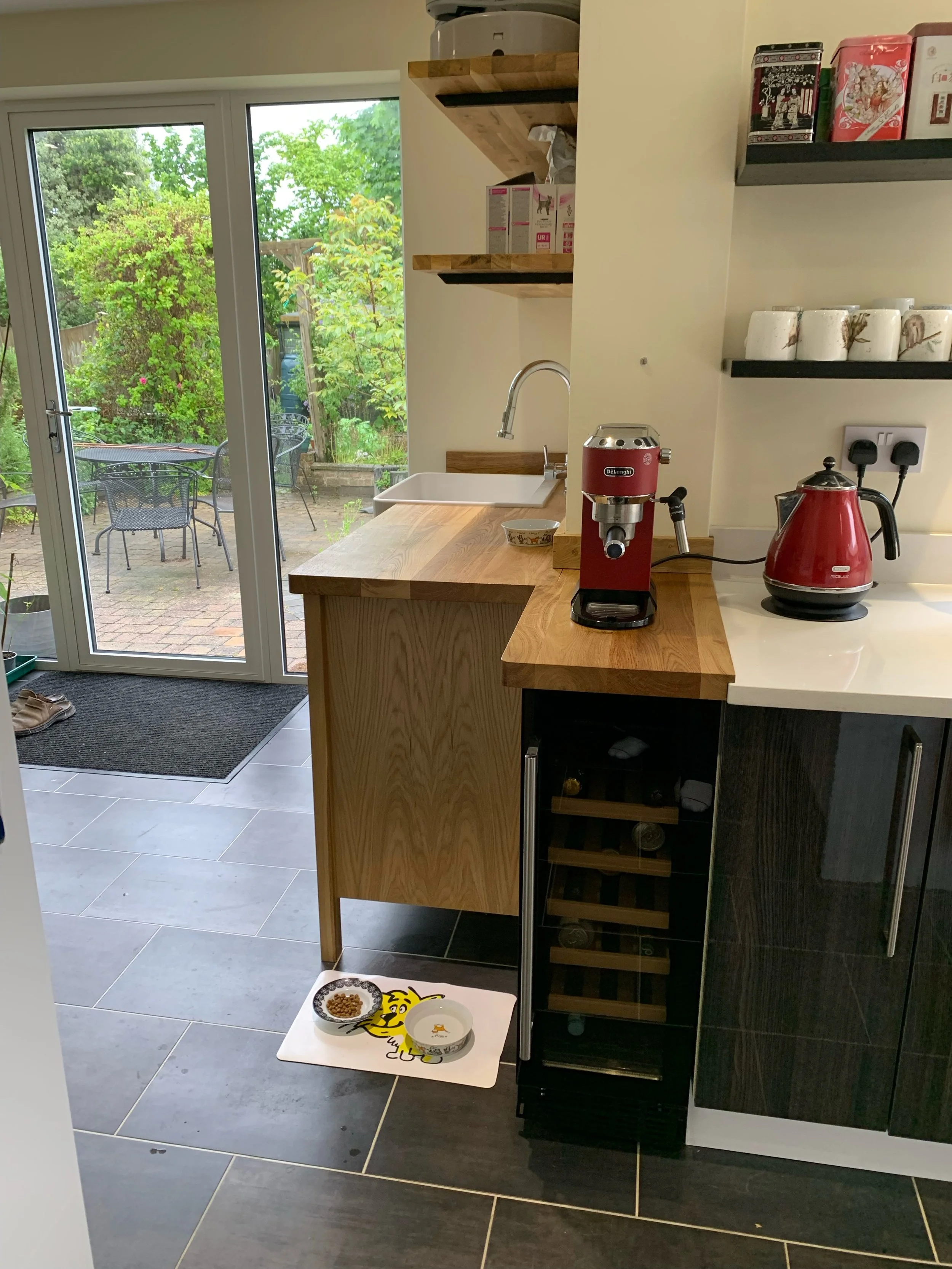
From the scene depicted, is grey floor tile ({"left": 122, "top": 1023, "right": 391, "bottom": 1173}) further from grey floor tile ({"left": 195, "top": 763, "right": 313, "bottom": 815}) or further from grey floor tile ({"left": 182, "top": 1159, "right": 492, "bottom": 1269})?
grey floor tile ({"left": 195, "top": 763, "right": 313, "bottom": 815})

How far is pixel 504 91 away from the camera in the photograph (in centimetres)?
199

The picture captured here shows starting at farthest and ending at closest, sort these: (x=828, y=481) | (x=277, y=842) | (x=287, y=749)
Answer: (x=287, y=749) < (x=277, y=842) < (x=828, y=481)

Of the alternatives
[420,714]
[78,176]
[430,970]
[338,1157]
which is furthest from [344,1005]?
[78,176]

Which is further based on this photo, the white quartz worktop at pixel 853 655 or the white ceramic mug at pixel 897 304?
the white ceramic mug at pixel 897 304

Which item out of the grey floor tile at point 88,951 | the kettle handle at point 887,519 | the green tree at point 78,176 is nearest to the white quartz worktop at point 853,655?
the kettle handle at point 887,519

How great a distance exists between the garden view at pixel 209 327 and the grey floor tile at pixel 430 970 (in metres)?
1.96

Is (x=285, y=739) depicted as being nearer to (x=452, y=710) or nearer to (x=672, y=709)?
(x=452, y=710)

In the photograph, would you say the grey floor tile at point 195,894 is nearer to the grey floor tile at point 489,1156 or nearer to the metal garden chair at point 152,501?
the grey floor tile at point 489,1156

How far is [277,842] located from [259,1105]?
3.37 feet

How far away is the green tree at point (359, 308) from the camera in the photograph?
3574mm

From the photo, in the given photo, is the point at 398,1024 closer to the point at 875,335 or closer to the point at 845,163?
the point at 875,335

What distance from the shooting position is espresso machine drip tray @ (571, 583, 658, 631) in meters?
1.66

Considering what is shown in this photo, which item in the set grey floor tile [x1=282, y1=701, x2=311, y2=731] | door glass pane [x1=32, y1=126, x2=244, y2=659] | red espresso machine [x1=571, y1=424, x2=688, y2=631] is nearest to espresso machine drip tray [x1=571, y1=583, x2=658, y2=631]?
red espresso machine [x1=571, y1=424, x2=688, y2=631]

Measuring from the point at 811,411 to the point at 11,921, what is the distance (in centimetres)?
171
